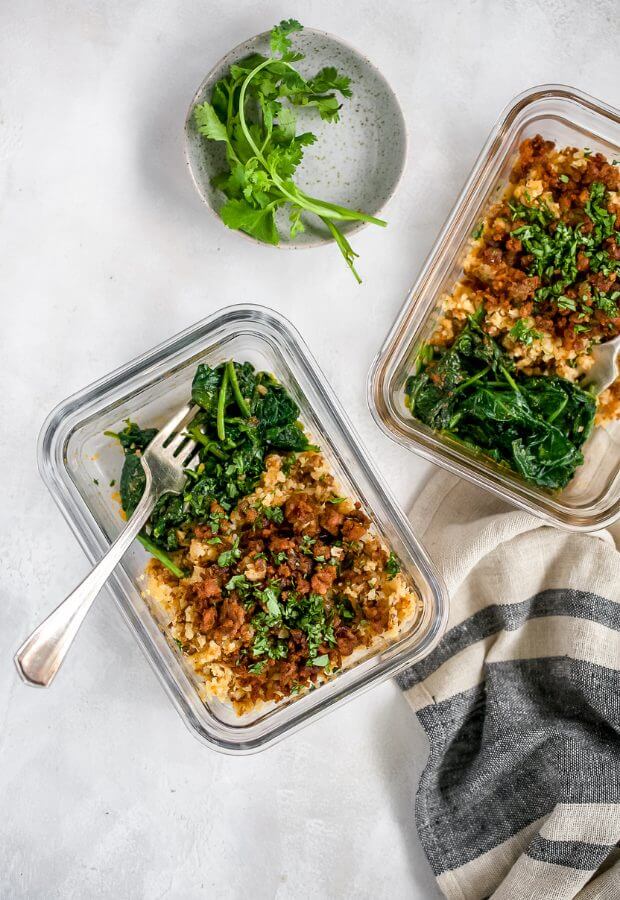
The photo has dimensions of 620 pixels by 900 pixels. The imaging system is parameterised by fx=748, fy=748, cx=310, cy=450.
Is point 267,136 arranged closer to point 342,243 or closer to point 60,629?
point 342,243

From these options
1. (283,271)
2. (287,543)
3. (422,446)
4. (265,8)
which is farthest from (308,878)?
(265,8)

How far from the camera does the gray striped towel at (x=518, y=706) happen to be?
2244mm

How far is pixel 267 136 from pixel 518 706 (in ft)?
6.06

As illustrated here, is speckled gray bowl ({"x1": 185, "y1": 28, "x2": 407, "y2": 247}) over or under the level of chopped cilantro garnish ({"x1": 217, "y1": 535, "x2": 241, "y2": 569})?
over

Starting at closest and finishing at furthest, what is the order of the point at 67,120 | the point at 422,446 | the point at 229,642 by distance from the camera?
the point at 229,642 → the point at 422,446 → the point at 67,120

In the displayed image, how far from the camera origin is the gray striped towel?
7.36 feet

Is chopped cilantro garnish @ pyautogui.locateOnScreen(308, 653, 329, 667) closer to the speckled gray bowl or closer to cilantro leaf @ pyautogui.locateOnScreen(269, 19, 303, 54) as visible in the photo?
the speckled gray bowl

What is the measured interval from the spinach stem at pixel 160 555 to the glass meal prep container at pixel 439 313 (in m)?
0.70

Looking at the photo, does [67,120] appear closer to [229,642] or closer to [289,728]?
[229,642]

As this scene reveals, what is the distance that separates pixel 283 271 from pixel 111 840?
186 cm

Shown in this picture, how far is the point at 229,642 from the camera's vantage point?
193 centimetres

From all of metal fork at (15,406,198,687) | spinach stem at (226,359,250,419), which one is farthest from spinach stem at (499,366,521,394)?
metal fork at (15,406,198,687)

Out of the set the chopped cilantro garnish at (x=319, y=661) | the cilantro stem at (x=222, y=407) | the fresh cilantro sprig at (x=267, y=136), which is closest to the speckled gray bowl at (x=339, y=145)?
the fresh cilantro sprig at (x=267, y=136)

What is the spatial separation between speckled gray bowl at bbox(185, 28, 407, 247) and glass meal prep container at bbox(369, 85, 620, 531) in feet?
0.81
